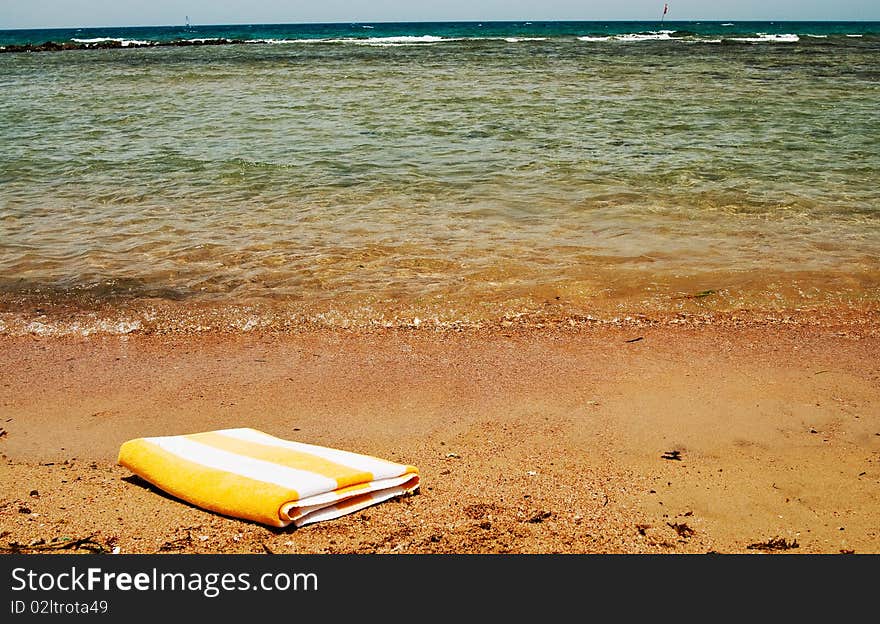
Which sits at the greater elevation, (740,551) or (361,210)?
(361,210)

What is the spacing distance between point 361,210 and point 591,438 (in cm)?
533

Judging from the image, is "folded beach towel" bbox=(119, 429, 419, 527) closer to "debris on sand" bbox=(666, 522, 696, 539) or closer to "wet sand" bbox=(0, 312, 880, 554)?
"wet sand" bbox=(0, 312, 880, 554)

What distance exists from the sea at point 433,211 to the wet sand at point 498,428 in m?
0.52

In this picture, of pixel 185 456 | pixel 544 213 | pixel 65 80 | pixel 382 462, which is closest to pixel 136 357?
pixel 185 456

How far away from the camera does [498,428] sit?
161 inches

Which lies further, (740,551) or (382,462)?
(382,462)

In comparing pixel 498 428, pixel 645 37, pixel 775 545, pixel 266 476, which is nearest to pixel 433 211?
pixel 498 428

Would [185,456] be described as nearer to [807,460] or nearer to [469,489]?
[469,489]

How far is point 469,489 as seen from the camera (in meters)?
3.47

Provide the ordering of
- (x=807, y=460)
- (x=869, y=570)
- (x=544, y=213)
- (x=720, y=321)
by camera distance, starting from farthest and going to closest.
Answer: (x=544, y=213), (x=720, y=321), (x=807, y=460), (x=869, y=570)

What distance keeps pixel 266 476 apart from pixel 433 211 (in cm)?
573

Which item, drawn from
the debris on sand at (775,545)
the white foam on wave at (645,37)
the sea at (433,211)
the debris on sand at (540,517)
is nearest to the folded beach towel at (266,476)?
the debris on sand at (540,517)

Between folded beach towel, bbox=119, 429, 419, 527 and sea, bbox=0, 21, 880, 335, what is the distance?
7.11ft

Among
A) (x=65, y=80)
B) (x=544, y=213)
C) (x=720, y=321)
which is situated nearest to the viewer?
(x=720, y=321)
